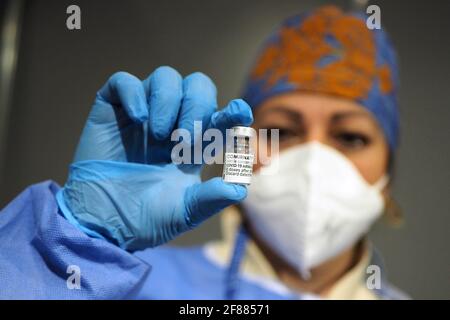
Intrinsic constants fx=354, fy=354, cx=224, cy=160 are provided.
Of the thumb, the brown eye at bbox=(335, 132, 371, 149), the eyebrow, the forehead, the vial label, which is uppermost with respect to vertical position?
→ the forehead

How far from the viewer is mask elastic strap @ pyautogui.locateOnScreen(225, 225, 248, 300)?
102 cm

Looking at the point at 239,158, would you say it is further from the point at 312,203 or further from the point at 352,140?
the point at 352,140

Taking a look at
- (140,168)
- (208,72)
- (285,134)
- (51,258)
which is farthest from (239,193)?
(208,72)

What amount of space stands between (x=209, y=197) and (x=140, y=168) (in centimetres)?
16

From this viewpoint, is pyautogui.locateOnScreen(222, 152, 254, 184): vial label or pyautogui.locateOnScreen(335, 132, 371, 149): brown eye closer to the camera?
pyautogui.locateOnScreen(222, 152, 254, 184): vial label

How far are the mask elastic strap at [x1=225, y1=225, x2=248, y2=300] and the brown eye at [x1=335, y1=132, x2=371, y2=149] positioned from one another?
1.32 feet

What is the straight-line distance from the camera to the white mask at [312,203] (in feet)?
2.99

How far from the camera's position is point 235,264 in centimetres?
104

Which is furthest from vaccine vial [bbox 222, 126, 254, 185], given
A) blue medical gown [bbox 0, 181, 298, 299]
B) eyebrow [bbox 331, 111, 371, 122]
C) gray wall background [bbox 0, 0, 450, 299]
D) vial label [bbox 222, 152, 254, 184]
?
eyebrow [bbox 331, 111, 371, 122]

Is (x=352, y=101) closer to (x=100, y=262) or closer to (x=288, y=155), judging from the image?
(x=288, y=155)

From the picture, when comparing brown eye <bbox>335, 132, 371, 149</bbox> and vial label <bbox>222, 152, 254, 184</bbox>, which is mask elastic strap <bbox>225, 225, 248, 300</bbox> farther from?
vial label <bbox>222, 152, 254, 184</bbox>

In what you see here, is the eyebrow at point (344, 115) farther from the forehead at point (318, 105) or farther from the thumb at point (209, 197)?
the thumb at point (209, 197)

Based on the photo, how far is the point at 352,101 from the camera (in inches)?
39.1
